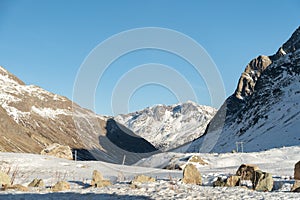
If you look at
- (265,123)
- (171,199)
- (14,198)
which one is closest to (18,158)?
(14,198)

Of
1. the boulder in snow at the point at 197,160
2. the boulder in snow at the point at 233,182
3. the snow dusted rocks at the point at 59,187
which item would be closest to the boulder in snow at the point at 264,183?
the boulder in snow at the point at 233,182

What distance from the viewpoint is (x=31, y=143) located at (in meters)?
137

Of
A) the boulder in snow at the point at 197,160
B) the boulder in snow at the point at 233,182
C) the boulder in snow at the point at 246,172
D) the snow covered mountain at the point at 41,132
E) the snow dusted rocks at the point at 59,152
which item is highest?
the snow covered mountain at the point at 41,132

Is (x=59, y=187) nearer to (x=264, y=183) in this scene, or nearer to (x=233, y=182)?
(x=233, y=182)

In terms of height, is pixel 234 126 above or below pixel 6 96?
below

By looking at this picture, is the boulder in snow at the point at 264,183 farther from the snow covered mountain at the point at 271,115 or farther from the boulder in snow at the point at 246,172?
the snow covered mountain at the point at 271,115

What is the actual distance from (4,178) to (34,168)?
34.1ft

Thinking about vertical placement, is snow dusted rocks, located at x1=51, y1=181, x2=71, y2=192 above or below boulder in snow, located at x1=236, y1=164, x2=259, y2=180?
below

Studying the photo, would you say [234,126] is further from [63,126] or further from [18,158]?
[18,158]

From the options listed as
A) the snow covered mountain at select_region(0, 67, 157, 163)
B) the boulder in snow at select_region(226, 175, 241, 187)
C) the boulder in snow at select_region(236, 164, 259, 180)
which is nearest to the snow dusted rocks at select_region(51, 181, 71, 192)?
the boulder in snow at select_region(226, 175, 241, 187)

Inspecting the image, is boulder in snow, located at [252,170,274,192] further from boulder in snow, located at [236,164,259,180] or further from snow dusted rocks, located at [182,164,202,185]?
snow dusted rocks, located at [182,164,202,185]

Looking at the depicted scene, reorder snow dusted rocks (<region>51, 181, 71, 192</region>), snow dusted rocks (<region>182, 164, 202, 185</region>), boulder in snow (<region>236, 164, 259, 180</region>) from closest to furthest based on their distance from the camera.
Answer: snow dusted rocks (<region>51, 181, 71, 192</region>), snow dusted rocks (<region>182, 164, 202, 185</region>), boulder in snow (<region>236, 164, 259, 180</region>)

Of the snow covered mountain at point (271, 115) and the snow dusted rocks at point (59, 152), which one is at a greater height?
the snow covered mountain at point (271, 115)

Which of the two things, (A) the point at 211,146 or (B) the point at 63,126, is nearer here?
(A) the point at 211,146
